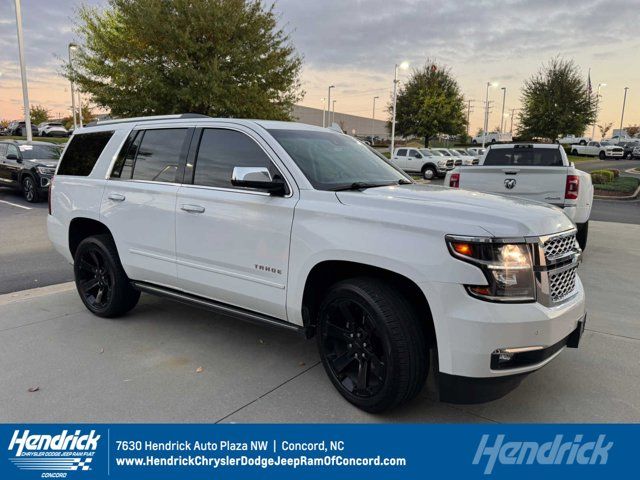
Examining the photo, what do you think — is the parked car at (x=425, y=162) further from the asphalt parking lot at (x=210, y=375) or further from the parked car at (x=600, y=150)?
the parked car at (x=600, y=150)

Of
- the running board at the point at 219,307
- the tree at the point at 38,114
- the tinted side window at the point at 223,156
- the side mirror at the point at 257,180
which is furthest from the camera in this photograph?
the tree at the point at 38,114

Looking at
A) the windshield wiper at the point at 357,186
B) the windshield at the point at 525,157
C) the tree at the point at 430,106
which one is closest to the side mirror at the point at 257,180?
the windshield wiper at the point at 357,186

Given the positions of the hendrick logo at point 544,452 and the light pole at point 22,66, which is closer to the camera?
the hendrick logo at point 544,452

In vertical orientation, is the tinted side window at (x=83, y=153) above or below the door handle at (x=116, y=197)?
above

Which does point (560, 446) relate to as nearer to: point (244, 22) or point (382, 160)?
point (382, 160)

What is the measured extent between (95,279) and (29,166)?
1066cm

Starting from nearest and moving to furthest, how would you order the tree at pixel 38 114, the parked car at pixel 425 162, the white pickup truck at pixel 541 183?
the white pickup truck at pixel 541 183 → the parked car at pixel 425 162 → the tree at pixel 38 114

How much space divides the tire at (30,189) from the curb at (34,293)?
8712 millimetres

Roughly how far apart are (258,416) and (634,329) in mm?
3677

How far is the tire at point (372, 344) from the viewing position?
Result: 292 centimetres

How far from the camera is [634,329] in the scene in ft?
15.4

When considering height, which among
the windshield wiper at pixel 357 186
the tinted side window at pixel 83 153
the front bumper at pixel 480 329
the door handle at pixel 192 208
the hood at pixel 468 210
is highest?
the tinted side window at pixel 83 153

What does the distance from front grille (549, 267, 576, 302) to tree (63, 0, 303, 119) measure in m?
13.8

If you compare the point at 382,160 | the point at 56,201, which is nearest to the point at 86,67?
the point at 56,201
